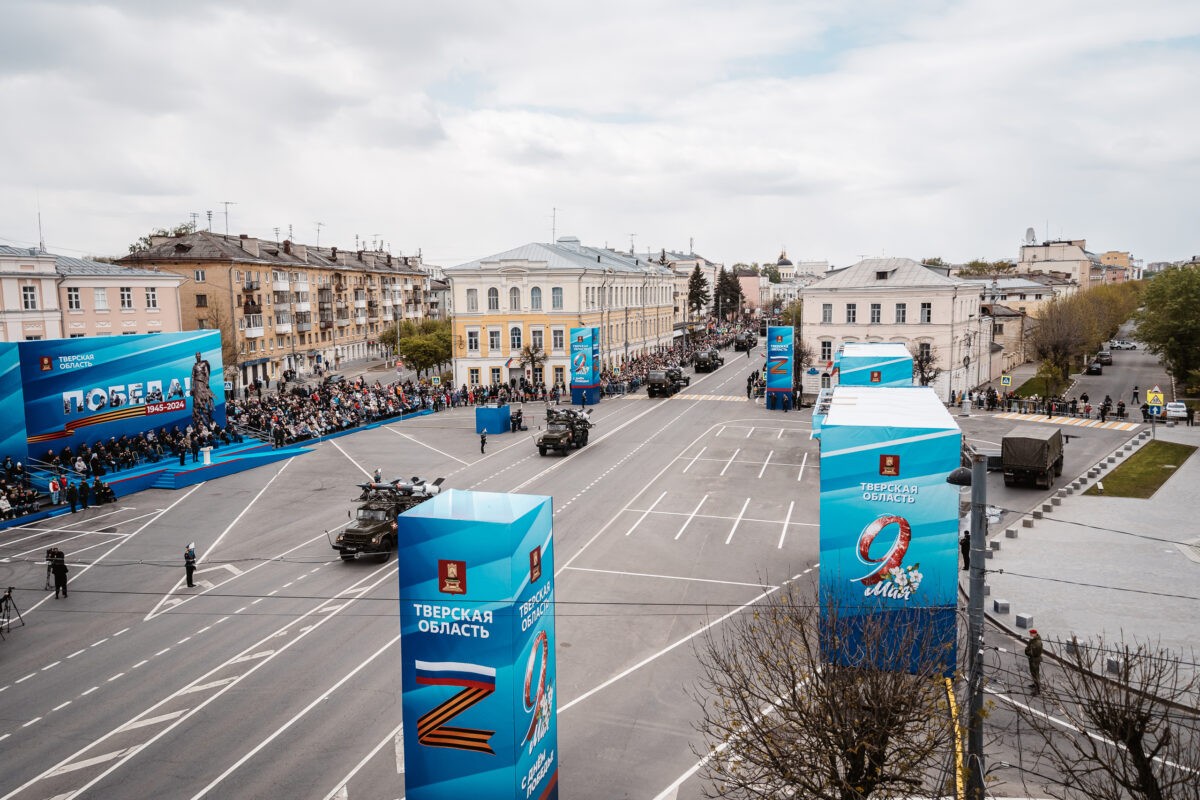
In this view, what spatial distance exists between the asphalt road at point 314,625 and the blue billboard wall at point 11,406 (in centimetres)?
498

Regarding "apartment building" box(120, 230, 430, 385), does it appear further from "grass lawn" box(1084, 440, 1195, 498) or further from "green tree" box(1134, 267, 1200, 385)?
"green tree" box(1134, 267, 1200, 385)

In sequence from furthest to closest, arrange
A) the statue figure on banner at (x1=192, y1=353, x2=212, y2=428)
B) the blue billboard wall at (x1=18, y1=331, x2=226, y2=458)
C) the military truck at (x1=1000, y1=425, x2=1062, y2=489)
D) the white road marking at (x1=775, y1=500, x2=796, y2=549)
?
the statue figure on banner at (x1=192, y1=353, x2=212, y2=428), the blue billboard wall at (x1=18, y1=331, x2=226, y2=458), the military truck at (x1=1000, y1=425, x2=1062, y2=489), the white road marking at (x1=775, y1=500, x2=796, y2=549)

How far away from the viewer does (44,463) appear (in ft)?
108

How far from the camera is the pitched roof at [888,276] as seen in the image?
5719 cm

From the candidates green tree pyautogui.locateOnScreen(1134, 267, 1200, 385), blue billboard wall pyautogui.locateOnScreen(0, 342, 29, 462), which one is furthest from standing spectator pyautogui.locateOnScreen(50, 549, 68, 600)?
green tree pyautogui.locateOnScreen(1134, 267, 1200, 385)

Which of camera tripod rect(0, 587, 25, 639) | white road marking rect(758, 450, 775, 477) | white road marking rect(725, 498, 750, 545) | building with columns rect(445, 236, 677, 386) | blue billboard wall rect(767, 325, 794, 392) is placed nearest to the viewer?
camera tripod rect(0, 587, 25, 639)

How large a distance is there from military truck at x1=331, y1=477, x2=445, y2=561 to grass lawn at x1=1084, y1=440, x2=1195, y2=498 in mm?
26446

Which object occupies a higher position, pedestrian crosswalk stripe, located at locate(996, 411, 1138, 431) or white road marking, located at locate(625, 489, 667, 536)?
pedestrian crosswalk stripe, located at locate(996, 411, 1138, 431)

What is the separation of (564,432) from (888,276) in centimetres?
3203

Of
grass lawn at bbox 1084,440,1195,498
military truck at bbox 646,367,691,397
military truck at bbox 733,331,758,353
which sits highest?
military truck at bbox 733,331,758,353

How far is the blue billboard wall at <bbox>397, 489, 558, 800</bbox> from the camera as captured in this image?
10531mm

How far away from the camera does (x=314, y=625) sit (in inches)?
767

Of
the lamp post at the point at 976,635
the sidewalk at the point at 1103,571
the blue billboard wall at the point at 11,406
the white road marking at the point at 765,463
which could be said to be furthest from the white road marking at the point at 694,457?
the blue billboard wall at the point at 11,406

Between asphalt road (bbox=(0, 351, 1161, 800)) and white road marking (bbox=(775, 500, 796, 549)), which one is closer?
asphalt road (bbox=(0, 351, 1161, 800))
